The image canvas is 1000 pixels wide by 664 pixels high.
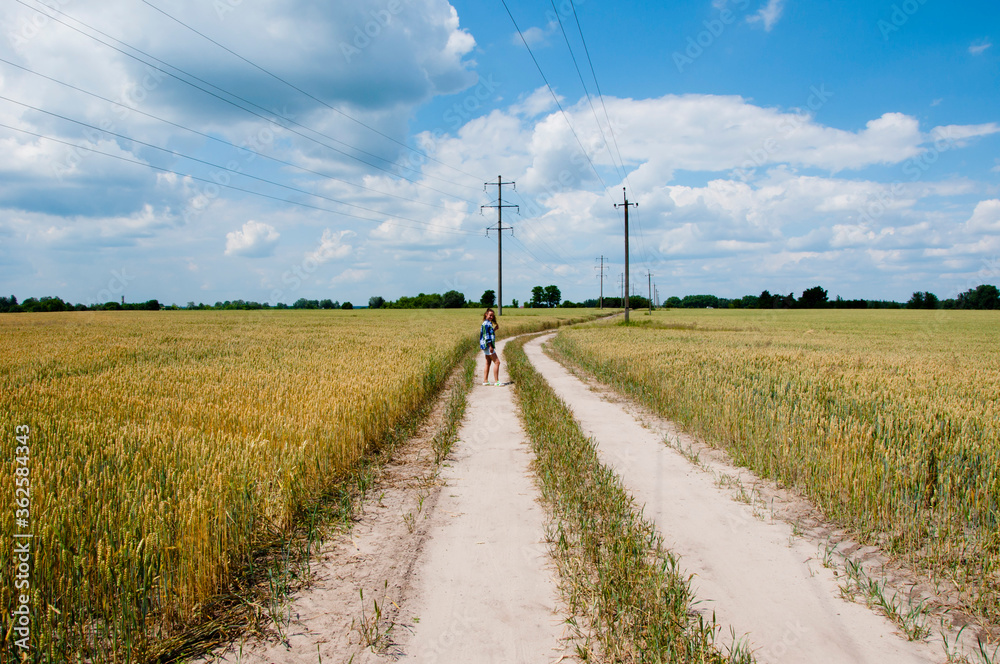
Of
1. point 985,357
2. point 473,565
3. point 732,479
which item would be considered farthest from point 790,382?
point 985,357

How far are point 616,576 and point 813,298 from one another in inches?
6461

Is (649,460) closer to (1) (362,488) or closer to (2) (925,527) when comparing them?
(2) (925,527)

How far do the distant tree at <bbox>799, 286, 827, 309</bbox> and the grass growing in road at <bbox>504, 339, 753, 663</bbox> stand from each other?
159 meters

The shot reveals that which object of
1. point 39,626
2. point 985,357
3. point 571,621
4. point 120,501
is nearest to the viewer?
point 39,626

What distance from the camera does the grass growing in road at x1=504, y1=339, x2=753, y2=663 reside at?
3.04 metres

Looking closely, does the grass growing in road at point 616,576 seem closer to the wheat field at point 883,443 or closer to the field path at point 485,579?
the field path at point 485,579

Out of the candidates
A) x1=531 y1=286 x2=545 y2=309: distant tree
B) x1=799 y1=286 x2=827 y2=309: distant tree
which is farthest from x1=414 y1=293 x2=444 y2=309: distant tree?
x1=799 y1=286 x2=827 y2=309: distant tree

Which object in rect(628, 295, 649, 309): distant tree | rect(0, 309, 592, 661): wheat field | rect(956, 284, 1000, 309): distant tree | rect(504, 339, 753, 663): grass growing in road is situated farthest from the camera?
rect(628, 295, 649, 309): distant tree

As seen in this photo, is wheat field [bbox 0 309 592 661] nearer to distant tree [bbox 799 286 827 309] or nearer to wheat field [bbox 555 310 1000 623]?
wheat field [bbox 555 310 1000 623]

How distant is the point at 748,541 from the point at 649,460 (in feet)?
8.93

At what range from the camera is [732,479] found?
265 inches

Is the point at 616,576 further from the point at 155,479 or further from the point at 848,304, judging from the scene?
the point at 848,304

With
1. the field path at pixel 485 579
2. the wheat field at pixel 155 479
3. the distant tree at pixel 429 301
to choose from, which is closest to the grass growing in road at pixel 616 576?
the field path at pixel 485 579

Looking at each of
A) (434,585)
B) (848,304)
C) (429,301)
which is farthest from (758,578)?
(848,304)
